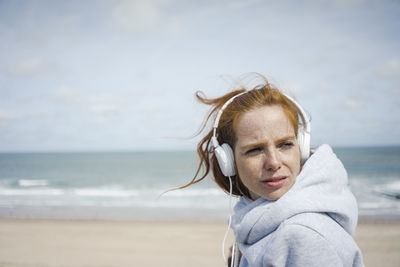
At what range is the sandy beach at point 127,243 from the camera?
18.5ft

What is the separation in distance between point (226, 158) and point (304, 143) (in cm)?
41

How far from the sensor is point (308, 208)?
1.02 meters

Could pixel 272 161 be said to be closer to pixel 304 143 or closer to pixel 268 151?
pixel 268 151

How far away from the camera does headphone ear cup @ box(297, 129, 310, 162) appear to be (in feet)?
4.58

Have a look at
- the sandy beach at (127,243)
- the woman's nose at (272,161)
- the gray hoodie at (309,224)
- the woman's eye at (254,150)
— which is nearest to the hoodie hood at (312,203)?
the gray hoodie at (309,224)

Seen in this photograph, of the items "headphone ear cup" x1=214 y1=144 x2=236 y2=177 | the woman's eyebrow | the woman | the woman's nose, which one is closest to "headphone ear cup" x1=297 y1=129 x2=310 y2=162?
the woman

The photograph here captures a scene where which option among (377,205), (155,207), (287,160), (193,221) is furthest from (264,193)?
(377,205)

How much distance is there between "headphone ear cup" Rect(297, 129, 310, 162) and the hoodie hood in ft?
0.36

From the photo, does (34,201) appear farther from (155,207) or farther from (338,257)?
(338,257)

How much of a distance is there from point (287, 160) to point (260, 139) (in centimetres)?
16

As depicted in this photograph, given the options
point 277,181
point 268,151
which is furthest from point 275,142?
point 277,181

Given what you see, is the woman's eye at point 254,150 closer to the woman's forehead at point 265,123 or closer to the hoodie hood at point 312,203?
the woman's forehead at point 265,123

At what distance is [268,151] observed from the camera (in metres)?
1.27

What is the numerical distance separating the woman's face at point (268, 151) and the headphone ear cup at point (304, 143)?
6 centimetres
